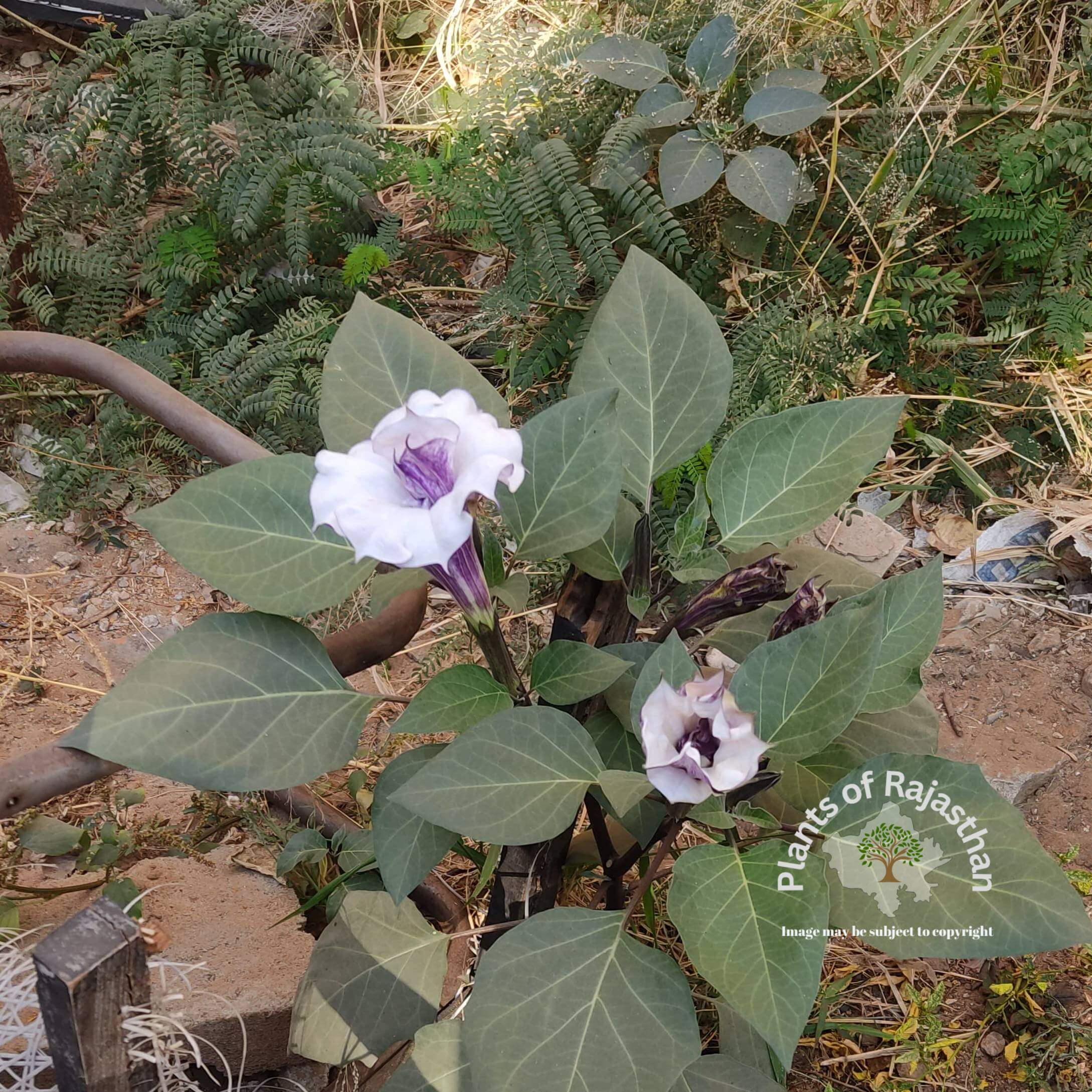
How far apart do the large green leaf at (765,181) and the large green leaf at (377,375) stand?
1387 millimetres

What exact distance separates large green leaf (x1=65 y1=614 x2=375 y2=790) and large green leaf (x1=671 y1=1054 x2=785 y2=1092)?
0.37 metres

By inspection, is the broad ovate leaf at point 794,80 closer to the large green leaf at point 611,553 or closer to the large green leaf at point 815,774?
the large green leaf at point 611,553

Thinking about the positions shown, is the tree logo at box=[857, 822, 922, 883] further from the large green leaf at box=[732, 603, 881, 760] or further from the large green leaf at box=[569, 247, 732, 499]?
the large green leaf at box=[569, 247, 732, 499]

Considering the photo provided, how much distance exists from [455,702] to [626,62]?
70.4 inches

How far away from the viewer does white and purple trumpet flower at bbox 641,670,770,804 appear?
607mm

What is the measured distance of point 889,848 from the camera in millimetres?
688

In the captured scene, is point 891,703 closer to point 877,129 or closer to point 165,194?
point 877,129

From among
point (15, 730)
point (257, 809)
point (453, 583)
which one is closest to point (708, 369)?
point (453, 583)

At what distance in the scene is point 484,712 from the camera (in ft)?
2.41

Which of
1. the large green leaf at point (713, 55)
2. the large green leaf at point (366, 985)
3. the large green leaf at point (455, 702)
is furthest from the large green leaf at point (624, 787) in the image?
the large green leaf at point (713, 55)

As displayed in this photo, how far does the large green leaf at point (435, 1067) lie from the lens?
75cm

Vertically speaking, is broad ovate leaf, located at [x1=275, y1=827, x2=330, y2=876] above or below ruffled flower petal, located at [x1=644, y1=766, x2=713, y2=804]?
below

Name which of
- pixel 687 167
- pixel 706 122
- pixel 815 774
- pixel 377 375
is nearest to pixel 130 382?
pixel 377 375

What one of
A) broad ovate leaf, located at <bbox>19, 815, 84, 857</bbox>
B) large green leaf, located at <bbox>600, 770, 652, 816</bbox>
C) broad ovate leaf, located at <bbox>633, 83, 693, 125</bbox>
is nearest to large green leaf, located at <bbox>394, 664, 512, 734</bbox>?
large green leaf, located at <bbox>600, 770, 652, 816</bbox>
